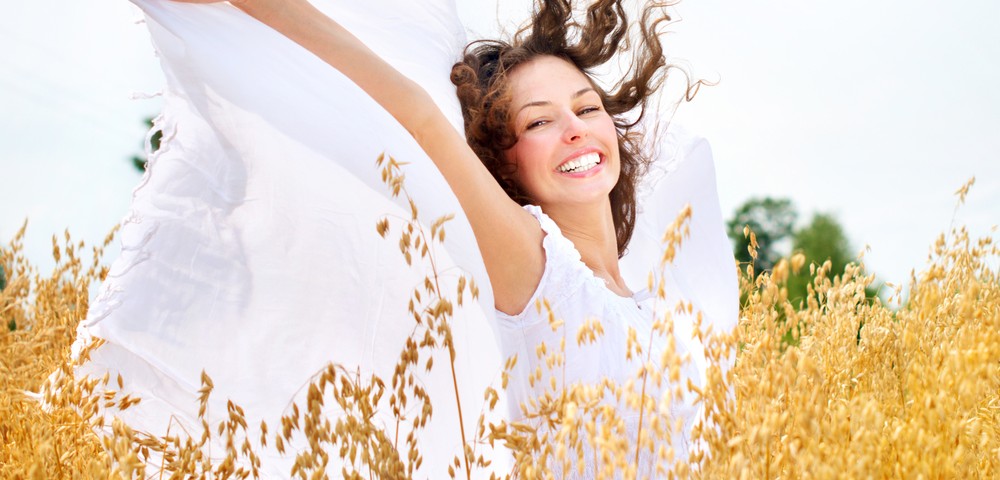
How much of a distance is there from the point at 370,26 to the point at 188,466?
156cm

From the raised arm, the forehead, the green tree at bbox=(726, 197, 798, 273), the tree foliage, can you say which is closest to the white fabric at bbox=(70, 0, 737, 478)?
the raised arm

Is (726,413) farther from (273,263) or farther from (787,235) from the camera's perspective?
(787,235)

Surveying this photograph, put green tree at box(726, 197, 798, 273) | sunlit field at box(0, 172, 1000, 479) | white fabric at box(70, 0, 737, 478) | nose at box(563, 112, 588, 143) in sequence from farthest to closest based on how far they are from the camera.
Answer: green tree at box(726, 197, 798, 273) → nose at box(563, 112, 588, 143) → white fabric at box(70, 0, 737, 478) → sunlit field at box(0, 172, 1000, 479)

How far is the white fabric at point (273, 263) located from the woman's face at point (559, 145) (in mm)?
730

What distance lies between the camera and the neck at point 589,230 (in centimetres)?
264

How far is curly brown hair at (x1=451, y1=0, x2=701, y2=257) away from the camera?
2.64 meters

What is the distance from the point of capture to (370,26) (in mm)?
2578

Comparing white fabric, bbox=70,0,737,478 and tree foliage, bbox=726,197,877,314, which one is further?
tree foliage, bbox=726,197,877,314

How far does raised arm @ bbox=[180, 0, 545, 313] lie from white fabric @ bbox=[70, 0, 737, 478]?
7 centimetres

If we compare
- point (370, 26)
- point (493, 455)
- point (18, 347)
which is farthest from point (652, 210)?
point (18, 347)

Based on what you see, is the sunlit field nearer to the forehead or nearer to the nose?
the nose

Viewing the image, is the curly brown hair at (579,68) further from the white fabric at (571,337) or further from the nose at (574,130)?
the white fabric at (571,337)

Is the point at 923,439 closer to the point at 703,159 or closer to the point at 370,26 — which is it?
the point at 370,26

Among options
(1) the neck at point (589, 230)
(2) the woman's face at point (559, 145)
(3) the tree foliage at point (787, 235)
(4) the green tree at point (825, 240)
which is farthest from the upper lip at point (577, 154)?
(4) the green tree at point (825, 240)
